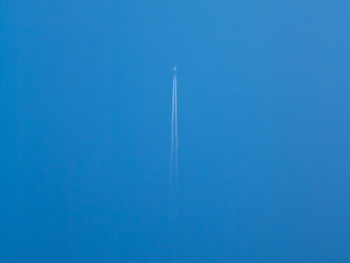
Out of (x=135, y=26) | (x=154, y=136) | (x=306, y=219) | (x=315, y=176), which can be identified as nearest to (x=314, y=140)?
(x=315, y=176)

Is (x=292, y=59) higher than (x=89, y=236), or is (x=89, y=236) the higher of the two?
(x=292, y=59)

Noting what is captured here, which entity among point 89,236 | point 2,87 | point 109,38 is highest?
point 109,38

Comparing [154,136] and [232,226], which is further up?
[154,136]

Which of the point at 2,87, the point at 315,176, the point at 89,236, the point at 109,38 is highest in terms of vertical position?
the point at 109,38

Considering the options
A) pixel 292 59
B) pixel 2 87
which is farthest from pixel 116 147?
pixel 292 59

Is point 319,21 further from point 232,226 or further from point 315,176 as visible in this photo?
point 232,226

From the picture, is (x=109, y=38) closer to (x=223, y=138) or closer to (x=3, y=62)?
(x=3, y=62)
